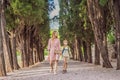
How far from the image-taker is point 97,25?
953 inches

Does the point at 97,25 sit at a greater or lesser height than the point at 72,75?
greater

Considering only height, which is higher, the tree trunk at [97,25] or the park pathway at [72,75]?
the tree trunk at [97,25]

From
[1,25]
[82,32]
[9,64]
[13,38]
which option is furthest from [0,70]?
[82,32]

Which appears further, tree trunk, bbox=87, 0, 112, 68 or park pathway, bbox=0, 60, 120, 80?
tree trunk, bbox=87, 0, 112, 68

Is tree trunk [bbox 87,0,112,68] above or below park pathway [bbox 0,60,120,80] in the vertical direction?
above

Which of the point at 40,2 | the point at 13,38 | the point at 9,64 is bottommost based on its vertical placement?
the point at 9,64

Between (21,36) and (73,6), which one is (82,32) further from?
(21,36)

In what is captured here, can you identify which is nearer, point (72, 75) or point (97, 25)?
point (72, 75)

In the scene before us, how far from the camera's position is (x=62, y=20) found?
4794cm

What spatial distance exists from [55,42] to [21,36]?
20314mm

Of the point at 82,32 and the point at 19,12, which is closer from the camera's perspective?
the point at 19,12

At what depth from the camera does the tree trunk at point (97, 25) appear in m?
23.6

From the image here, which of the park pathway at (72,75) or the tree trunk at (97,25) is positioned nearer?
the park pathway at (72,75)

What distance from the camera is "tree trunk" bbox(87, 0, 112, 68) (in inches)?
929
